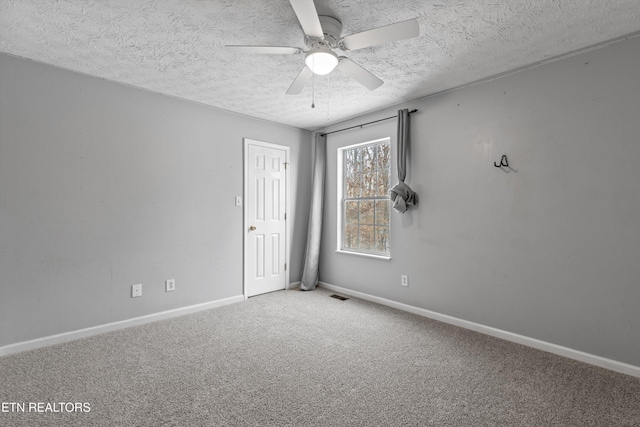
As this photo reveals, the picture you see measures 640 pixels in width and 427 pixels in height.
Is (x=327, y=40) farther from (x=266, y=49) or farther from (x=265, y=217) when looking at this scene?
(x=265, y=217)

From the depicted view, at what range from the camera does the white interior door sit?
4156 mm

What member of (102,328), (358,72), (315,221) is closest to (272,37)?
(358,72)

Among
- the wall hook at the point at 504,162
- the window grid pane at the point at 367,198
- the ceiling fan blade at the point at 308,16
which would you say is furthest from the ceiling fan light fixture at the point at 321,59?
the window grid pane at the point at 367,198

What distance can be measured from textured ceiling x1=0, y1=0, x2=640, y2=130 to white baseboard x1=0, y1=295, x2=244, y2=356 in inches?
94.0

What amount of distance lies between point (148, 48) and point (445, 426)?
3.30m

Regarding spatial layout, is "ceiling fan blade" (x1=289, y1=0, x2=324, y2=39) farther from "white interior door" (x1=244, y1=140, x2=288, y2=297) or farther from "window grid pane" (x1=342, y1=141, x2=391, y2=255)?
"white interior door" (x1=244, y1=140, x2=288, y2=297)

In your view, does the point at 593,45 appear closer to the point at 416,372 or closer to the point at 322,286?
the point at 416,372

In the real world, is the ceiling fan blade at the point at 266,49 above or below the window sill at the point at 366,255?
above

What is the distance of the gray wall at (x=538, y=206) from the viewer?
2297 millimetres

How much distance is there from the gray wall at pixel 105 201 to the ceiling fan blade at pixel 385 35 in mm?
2354

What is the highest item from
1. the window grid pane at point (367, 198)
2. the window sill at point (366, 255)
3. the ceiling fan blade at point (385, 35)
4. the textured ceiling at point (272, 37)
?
the textured ceiling at point (272, 37)

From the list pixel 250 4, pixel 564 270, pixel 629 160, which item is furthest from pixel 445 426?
pixel 250 4

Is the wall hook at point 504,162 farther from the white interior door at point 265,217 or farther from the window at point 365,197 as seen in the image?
the white interior door at point 265,217

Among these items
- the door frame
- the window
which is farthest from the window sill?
the door frame
